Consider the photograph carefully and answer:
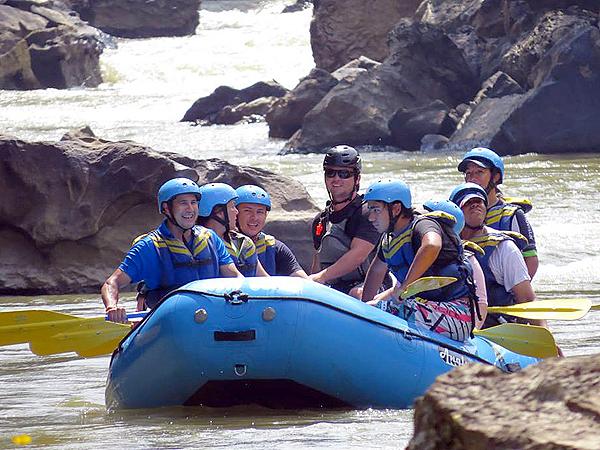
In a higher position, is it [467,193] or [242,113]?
[467,193]

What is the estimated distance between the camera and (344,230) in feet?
24.5

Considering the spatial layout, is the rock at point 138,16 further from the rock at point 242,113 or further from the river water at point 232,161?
the rock at point 242,113

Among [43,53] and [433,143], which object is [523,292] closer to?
[433,143]

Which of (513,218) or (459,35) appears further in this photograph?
(459,35)

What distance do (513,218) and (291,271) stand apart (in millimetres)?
1313

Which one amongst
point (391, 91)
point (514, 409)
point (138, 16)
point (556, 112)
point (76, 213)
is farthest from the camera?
point (138, 16)

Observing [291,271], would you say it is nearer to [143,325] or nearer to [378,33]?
[143,325]

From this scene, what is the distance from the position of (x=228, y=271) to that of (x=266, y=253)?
812 millimetres

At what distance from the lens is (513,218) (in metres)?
7.67

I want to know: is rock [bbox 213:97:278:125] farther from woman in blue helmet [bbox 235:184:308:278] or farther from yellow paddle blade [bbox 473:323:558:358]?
yellow paddle blade [bbox 473:323:558:358]

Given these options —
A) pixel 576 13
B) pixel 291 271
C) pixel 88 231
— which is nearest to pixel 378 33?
pixel 576 13

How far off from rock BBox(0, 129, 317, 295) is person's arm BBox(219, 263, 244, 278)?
5.12 metres

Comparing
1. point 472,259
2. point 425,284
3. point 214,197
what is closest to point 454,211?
point 472,259

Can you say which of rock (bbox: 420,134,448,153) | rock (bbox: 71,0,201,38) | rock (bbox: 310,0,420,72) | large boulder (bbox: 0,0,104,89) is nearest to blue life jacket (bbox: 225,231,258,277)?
rock (bbox: 420,134,448,153)
